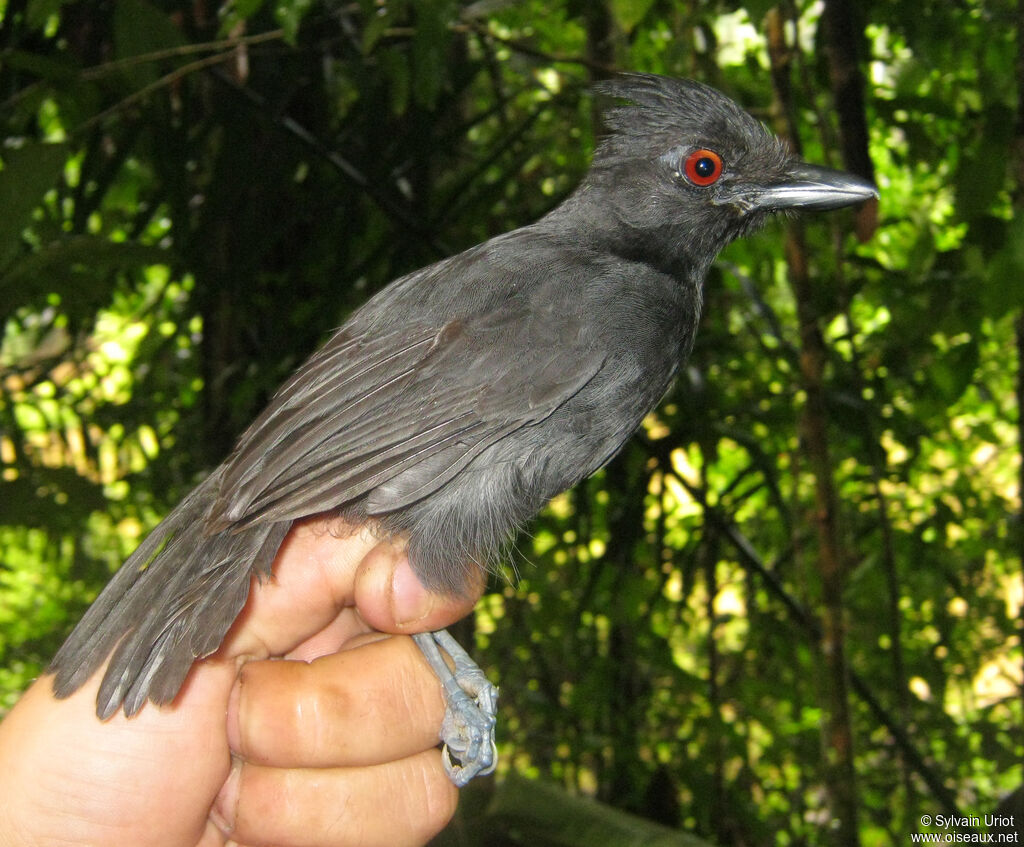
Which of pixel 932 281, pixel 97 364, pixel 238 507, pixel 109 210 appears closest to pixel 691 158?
pixel 932 281

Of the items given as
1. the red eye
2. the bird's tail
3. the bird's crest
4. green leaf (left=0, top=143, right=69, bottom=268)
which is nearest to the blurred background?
green leaf (left=0, top=143, right=69, bottom=268)

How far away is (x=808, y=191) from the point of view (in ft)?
7.44

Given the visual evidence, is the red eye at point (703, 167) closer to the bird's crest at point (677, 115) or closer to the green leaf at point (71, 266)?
the bird's crest at point (677, 115)

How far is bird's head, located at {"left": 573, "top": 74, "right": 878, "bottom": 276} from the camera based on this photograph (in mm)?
2344

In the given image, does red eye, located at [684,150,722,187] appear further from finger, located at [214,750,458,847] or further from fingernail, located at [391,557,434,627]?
finger, located at [214,750,458,847]

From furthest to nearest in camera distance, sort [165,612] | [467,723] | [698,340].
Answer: [698,340], [467,723], [165,612]

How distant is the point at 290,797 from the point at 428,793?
1.02ft

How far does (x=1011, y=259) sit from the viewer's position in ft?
5.72

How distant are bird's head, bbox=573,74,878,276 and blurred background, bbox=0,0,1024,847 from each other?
25cm

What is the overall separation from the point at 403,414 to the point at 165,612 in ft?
2.02

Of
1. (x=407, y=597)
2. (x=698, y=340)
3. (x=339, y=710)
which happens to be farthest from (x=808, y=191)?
(x=339, y=710)

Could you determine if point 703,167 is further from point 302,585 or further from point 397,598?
point 302,585

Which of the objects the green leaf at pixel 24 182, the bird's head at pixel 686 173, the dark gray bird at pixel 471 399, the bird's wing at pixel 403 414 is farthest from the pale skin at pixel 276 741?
the bird's head at pixel 686 173

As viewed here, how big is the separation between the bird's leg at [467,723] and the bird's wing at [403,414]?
55 cm
